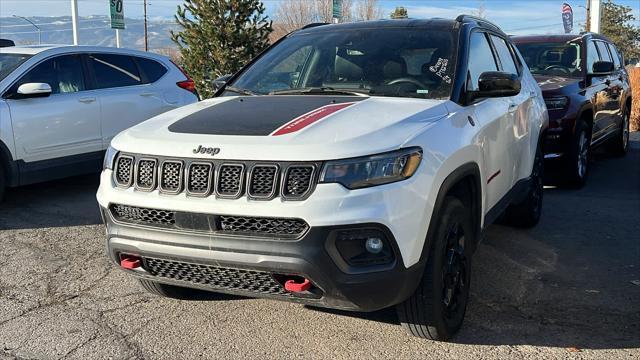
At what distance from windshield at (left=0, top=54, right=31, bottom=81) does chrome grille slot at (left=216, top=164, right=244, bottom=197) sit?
454 cm

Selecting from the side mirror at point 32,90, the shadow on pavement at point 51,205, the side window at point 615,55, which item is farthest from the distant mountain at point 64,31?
the side window at point 615,55

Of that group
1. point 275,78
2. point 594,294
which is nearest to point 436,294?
point 594,294

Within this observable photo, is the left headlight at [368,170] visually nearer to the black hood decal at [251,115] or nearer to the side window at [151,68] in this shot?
the black hood decal at [251,115]

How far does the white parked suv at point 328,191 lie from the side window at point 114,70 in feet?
12.8

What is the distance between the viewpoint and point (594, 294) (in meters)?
4.31

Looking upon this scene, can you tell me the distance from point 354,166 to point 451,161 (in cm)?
69

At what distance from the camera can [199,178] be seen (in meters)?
3.07

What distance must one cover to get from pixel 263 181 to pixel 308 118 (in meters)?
0.51

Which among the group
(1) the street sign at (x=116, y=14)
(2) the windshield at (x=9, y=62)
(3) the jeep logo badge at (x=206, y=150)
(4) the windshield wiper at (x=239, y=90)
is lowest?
(3) the jeep logo badge at (x=206, y=150)

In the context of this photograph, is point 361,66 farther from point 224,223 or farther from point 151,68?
point 151,68

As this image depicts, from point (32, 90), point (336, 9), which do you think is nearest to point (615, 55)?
point (336, 9)

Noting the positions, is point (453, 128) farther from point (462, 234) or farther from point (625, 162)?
point (625, 162)

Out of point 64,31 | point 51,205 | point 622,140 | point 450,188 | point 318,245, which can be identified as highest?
point 64,31

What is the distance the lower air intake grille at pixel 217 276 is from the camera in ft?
10.0
